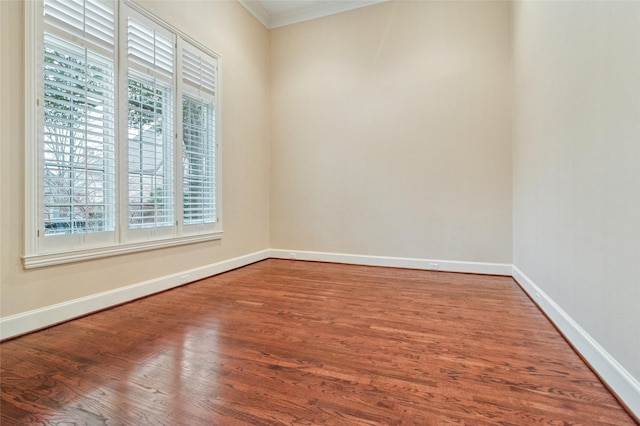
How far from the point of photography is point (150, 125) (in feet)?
9.29

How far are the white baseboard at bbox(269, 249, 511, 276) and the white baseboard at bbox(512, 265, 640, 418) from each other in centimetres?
125

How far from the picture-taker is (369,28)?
4141mm

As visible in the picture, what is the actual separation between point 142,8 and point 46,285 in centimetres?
253

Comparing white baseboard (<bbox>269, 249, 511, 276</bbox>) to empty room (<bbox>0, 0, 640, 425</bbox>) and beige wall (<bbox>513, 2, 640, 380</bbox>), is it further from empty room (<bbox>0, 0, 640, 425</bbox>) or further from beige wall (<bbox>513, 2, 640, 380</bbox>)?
beige wall (<bbox>513, 2, 640, 380</bbox>)

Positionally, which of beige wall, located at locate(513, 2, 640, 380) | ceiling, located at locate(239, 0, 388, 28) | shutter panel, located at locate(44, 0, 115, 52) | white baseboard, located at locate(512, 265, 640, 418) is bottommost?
white baseboard, located at locate(512, 265, 640, 418)

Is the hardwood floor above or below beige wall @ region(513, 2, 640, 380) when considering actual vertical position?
below

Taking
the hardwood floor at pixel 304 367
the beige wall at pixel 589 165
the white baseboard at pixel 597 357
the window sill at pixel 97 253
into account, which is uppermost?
the beige wall at pixel 589 165

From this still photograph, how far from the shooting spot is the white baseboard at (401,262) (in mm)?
3659

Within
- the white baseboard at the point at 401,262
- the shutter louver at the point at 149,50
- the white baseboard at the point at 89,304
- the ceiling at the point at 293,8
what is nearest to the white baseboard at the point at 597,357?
the white baseboard at the point at 401,262

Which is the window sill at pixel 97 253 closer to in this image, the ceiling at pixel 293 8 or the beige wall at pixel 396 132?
the beige wall at pixel 396 132

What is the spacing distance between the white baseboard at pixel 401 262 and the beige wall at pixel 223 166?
0.55m

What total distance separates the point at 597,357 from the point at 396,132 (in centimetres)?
314

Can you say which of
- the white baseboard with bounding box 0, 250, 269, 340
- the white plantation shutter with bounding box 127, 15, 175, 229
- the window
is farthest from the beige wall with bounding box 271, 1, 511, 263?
the white plantation shutter with bounding box 127, 15, 175, 229

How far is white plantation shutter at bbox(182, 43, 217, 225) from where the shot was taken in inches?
127
